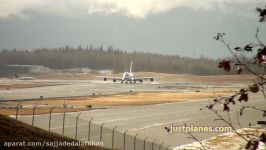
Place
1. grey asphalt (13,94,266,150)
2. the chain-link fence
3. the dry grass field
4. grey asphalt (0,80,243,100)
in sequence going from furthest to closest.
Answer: grey asphalt (0,80,243,100) → the dry grass field → grey asphalt (13,94,266,150) → the chain-link fence

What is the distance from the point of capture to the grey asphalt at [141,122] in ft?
123

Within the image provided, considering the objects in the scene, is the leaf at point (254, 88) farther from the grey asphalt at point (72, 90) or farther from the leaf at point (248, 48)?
the grey asphalt at point (72, 90)

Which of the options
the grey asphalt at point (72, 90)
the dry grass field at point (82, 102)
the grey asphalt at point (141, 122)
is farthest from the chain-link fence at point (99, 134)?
the grey asphalt at point (72, 90)

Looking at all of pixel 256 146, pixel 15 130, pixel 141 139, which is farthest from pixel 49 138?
pixel 141 139

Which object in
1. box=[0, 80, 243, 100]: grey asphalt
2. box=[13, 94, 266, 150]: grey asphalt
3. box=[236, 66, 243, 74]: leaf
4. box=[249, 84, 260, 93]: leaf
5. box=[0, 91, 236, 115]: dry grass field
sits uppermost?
box=[236, 66, 243, 74]: leaf

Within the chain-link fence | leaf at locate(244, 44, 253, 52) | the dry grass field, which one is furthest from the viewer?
the dry grass field

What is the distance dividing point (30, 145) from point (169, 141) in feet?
86.2

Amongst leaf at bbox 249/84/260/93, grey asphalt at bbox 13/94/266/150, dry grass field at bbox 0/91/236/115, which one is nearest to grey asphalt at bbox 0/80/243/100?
dry grass field at bbox 0/91/236/115

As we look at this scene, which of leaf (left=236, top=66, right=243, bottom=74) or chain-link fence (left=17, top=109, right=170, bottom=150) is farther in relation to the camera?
chain-link fence (left=17, top=109, right=170, bottom=150)

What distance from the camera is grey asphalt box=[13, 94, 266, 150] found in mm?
37553

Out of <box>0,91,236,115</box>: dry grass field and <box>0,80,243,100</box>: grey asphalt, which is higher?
<box>0,80,243,100</box>: grey asphalt

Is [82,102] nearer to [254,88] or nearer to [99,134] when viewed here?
[99,134]

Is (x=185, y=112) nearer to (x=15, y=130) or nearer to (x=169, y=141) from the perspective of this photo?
(x=169, y=141)

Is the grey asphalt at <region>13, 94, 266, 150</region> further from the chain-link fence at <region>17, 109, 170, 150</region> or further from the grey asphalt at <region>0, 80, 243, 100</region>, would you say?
the grey asphalt at <region>0, 80, 243, 100</region>
